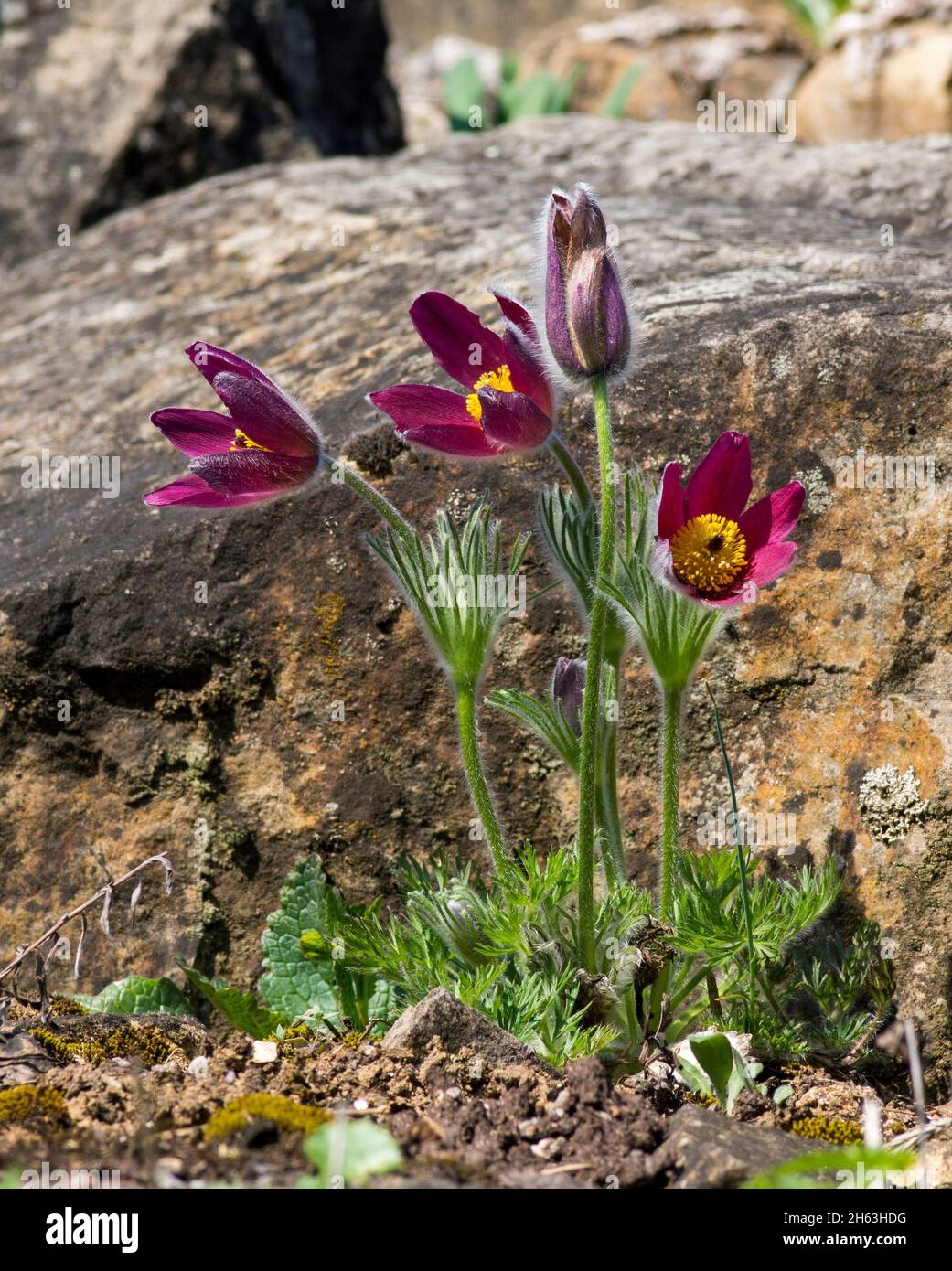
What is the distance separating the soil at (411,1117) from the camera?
1.80 m

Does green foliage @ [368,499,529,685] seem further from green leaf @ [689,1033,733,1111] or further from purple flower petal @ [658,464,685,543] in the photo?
green leaf @ [689,1033,733,1111]

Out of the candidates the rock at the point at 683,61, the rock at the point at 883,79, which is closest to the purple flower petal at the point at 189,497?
the rock at the point at 883,79

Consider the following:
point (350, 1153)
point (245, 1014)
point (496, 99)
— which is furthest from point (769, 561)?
point (496, 99)

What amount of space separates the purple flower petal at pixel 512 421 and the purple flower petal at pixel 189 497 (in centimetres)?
49

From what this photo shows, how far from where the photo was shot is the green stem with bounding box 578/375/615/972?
221 centimetres

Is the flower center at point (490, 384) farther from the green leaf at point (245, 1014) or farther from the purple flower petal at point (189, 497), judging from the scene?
the green leaf at point (245, 1014)

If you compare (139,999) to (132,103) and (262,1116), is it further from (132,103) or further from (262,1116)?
(132,103)

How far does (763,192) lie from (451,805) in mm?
3122

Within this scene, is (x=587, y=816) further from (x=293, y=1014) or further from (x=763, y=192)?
(x=763, y=192)

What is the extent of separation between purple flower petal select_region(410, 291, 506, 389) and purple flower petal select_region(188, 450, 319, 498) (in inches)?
13.2

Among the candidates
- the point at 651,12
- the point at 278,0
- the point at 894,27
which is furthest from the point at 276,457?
the point at 651,12

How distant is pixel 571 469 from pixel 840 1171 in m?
1.27

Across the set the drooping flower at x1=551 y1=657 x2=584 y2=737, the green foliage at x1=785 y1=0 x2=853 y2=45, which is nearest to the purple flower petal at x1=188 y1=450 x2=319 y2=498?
the drooping flower at x1=551 y1=657 x2=584 y2=737
